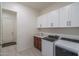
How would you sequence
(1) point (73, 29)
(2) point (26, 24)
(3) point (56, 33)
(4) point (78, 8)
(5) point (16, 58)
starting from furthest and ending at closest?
(2) point (26, 24), (3) point (56, 33), (1) point (73, 29), (4) point (78, 8), (5) point (16, 58)

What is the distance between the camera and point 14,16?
3.05m

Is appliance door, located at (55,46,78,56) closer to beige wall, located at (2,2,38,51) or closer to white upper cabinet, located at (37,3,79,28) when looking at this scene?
white upper cabinet, located at (37,3,79,28)

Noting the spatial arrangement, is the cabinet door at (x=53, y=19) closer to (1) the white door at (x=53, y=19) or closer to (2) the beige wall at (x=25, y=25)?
(1) the white door at (x=53, y=19)

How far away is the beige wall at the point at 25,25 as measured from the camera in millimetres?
2973

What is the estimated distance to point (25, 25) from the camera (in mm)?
3256

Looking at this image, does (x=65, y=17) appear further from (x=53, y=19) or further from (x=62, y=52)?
(x=62, y=52)

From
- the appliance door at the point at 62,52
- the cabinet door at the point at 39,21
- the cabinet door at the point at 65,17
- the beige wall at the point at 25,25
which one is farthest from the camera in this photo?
the cabinet door at the point at 39,21

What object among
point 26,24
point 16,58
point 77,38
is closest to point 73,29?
point 77,38

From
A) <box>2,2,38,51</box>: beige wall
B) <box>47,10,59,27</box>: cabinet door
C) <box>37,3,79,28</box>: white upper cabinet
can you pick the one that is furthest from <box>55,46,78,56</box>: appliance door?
<box>2,2,38,51</box>: beige wall

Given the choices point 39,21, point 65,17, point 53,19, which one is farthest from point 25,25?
point 65,17

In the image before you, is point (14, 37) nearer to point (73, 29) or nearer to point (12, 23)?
point (12, 23)

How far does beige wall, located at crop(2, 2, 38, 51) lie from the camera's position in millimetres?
2973

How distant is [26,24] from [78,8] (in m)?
2.27

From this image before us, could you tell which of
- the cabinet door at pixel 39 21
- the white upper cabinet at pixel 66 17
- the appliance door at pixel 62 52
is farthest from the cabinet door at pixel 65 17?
the cabinet door at pixel 39 21
